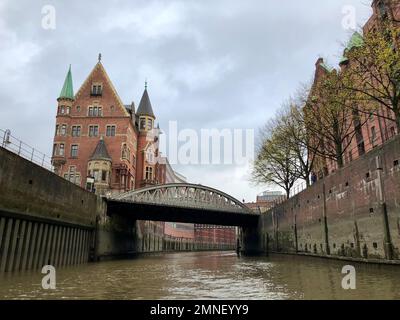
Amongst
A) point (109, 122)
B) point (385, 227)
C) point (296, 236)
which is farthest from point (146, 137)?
point (385, 227)

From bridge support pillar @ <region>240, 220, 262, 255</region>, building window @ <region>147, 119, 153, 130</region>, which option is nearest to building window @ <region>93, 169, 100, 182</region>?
building window @ <region>147, 119, 153, 130</region>

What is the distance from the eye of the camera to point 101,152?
185 feet

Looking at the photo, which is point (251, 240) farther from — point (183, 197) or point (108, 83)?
point (108, 83)

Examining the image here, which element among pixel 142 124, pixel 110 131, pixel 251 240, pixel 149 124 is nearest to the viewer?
pixel 110 131

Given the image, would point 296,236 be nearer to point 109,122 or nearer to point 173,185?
point 173,185

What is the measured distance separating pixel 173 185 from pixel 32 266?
1306 inches

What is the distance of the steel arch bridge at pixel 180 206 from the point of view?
44.8 meters

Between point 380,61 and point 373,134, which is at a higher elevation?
point 373,134

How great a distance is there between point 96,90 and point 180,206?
95.2 ft

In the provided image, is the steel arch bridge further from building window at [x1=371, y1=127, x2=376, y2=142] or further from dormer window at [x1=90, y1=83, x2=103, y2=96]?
building window at [x1=371, y1=127, x2=376, y2=142]

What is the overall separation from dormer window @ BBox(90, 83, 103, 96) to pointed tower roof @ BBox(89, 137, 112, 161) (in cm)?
995

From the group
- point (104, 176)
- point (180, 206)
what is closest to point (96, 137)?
point (104, 176)

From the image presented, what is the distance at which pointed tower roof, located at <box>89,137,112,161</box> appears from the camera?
5568 centimetres

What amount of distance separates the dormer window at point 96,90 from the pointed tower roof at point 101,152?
9949 millimetres
